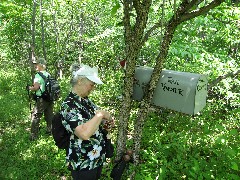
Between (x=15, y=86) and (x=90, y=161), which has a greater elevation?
(x=90, y=161)

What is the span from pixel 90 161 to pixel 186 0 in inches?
101

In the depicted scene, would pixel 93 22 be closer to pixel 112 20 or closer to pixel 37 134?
pixel 112 20

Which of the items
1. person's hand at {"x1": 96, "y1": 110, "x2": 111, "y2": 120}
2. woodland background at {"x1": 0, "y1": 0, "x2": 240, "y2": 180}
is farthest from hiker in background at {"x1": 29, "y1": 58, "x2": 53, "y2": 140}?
person's hand at {"x1": 96, "y1": 110, "x2": 111, "y2": 120}

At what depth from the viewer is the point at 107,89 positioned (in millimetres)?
9875

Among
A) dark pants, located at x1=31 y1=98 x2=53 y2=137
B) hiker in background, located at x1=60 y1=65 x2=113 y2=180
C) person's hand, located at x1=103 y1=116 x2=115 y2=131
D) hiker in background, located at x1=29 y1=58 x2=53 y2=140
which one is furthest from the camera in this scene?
dark pants, located at x1=31 y1=98 x2=53 y2=137

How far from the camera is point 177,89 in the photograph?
4.43 metres

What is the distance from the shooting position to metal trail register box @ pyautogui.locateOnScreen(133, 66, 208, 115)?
170 inches

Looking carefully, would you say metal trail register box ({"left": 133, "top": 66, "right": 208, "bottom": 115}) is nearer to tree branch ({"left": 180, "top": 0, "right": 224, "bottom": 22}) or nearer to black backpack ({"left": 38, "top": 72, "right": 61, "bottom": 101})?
tree branch ({"left": 180, "top": 0, "right": 224, "bottom": 22})

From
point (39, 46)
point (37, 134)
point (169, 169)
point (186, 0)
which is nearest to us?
point (186, 0)

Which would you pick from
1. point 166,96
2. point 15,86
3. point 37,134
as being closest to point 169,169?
point 166,96

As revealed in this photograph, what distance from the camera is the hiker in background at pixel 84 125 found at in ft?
10.0

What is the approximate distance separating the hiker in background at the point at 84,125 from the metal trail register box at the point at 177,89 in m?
1.37

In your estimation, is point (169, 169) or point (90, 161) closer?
point (90, 161)

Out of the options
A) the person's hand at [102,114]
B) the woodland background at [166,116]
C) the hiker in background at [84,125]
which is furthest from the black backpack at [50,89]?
the person's hand at [102,114]
